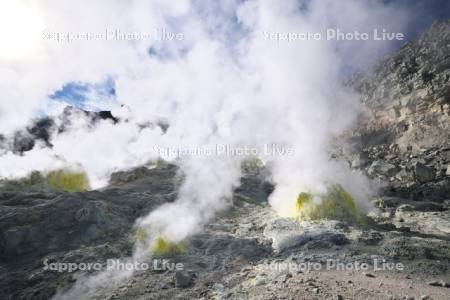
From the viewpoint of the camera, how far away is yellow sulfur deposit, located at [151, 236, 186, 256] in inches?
587

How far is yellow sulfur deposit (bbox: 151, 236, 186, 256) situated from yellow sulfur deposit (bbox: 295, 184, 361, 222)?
6.07m

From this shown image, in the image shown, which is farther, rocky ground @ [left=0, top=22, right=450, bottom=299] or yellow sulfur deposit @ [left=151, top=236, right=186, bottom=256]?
yellow sulfur deposit @ [left=151, top=236, right=186, bottom=256]

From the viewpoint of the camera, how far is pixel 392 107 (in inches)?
1586

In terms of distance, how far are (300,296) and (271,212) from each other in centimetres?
1039

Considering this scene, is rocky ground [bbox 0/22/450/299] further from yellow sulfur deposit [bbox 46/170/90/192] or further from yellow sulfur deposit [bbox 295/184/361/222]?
yellow sulfur deposit [bbox 46/170/90/192]

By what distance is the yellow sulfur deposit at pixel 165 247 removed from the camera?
14914 millimetres

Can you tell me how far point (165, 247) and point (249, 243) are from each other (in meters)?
3.30

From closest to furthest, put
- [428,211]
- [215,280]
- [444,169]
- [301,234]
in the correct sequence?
[215,280], [301,234], [428,211], [444,169]

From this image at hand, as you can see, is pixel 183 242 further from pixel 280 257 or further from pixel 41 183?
pixel 41 183

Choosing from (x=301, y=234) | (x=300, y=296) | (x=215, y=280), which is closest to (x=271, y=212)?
(x=301, y=234)

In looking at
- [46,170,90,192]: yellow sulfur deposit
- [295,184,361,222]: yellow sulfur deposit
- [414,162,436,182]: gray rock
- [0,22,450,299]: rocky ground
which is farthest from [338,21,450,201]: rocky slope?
[46,170,90,192]: yellow sulfur deposit

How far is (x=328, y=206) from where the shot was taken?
18.0 metres

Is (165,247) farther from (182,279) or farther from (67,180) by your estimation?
(67,180)

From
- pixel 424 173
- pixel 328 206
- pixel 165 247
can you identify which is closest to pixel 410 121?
pixel 424 173
